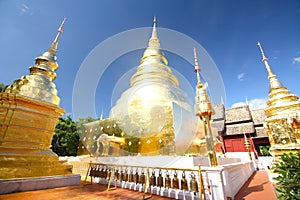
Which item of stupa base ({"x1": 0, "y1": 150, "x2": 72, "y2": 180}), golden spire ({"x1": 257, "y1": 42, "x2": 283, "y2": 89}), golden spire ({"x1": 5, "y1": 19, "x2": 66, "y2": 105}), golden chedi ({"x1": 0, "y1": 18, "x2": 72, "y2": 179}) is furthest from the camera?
golden spire ({"x1": 257, "y1": 42, "x2": 283, "y2": 89})

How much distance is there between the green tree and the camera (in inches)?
534

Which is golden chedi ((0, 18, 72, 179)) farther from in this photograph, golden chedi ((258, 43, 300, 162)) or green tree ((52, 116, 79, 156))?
green tree ((52, 116, 79, 156))

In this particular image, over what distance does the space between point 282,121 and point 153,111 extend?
5.37 m

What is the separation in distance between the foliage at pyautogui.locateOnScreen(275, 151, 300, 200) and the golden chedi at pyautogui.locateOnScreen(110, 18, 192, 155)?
4.41 metres

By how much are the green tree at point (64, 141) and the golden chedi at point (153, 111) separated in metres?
7.65

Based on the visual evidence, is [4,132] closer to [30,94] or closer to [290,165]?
[30,94]

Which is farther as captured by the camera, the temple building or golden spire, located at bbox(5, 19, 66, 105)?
the temple building

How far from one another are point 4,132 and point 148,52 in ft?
37.2

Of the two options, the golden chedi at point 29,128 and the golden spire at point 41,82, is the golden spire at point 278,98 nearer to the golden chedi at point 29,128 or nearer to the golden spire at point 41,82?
the golden chedi at point 29,128

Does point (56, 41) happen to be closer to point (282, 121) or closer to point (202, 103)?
point (202, 103)

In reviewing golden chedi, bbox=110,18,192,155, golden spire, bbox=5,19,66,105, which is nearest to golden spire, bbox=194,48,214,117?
golden chedi, bbox=110,18,192,155

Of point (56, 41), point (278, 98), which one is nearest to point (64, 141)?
point (56, 41)

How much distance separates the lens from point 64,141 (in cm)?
1362

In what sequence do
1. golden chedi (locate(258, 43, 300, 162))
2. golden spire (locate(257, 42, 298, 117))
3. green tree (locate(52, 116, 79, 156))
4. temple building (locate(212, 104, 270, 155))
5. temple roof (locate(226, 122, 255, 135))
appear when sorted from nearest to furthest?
golden chedi (locate(258, 43, 300, 162)) < golden spire (locate(257, 42, 298, 117)) < green tree (locate(52, 116, 79, 156)) < temple building (locate(212, 104, 270, 155)) < temple roof (locate(226, 122, 255, 135))
